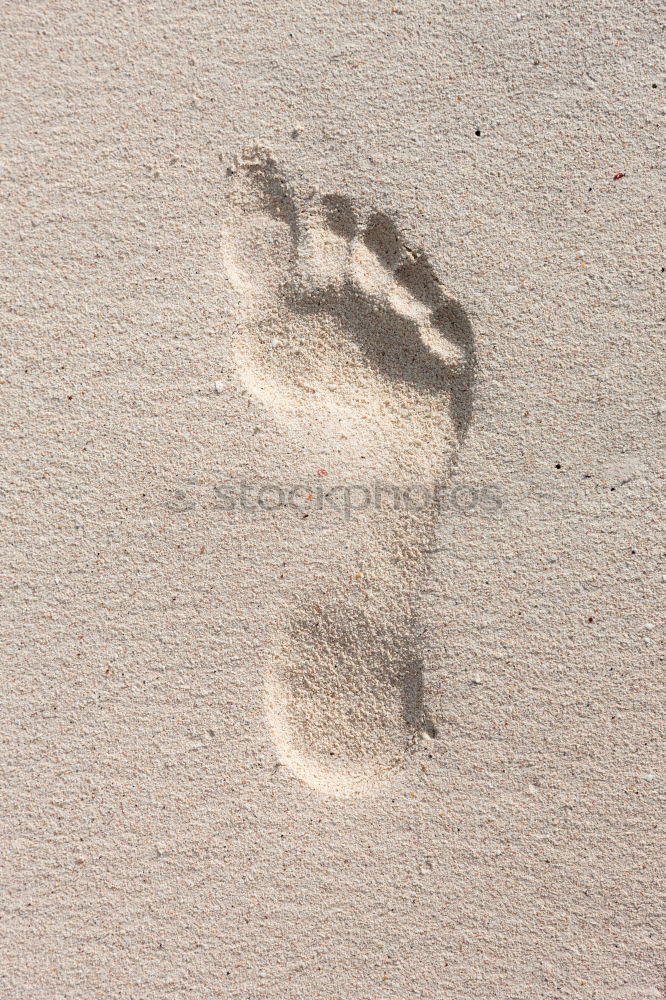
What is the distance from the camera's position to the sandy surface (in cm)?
104

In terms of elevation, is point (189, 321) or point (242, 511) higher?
point (189, 321)

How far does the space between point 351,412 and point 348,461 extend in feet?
0.26

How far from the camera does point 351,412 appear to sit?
105 centimetres

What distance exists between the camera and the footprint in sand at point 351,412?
104 centimetres

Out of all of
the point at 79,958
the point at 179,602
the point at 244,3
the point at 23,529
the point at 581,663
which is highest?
the point at 244,3

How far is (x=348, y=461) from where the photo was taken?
105 centimetres

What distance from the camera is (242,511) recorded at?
3.46 feet

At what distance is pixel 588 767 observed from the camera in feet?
3.43

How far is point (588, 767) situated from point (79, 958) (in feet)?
2.86

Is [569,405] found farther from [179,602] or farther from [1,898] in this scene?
[1,898]

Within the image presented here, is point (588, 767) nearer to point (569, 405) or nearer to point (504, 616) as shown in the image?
point (504, 616)

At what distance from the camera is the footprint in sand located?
41.0 inches

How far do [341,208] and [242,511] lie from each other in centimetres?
52

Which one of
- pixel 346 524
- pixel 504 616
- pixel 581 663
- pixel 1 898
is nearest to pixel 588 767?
pixel 581 663
